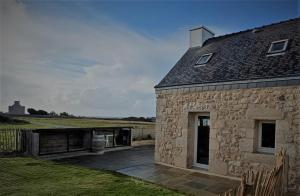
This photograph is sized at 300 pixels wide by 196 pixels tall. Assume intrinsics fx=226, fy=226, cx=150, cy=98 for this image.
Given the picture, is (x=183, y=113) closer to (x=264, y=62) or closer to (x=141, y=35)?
(x=264, y=62)

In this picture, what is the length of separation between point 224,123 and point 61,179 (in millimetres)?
5629

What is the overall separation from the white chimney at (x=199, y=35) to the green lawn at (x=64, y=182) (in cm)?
786

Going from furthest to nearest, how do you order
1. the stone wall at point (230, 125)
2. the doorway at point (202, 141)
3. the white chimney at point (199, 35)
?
the white chimney at point (199, 35) → the doorway at point (202, 141) → the stone wall at point (230, 125)

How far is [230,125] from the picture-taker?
7.81 meters

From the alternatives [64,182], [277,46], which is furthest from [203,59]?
[64,182]

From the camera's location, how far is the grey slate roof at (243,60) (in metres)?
7.23

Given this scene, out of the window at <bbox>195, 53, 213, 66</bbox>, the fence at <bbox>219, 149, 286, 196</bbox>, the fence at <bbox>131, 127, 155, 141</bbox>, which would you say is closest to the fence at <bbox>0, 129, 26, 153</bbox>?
the window at <bbox>195, 53, 213, 66</bbox>

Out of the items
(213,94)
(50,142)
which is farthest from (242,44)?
(50,142)

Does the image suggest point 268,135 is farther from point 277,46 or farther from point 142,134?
point 142,134

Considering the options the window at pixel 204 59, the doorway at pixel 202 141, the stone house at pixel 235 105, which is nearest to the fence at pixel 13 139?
the stone house at pixel 235 105

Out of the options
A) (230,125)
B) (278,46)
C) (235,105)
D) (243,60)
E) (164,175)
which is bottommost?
(164,175)

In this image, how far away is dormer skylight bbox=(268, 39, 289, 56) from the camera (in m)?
7.74

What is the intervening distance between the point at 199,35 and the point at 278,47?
4529mm

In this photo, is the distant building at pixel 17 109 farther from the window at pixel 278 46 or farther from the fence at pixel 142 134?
the window at pixel 278 46
